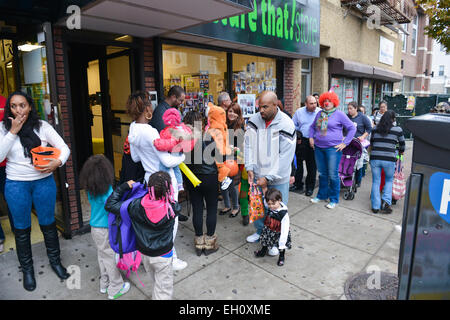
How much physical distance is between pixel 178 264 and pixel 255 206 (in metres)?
1.12

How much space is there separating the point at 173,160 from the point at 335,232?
104 inches

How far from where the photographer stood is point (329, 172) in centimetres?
530

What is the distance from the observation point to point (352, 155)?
18.6 ft

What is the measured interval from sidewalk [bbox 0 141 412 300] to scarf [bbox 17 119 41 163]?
53.4 inches

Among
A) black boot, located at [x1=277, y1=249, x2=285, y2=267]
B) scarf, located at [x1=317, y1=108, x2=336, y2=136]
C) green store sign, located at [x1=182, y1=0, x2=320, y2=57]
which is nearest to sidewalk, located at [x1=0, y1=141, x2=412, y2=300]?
black boot, located at [x1=277, y1=249, x2=285, y2=267]

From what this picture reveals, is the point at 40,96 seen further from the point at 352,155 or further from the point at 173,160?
the point at 352,155

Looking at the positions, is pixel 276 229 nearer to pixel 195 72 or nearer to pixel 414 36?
pixel 195 72

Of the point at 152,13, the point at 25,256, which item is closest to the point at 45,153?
the point at 25,256

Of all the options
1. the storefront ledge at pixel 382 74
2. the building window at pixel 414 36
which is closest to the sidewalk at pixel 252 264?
the storefront ledge at pixel 382 74

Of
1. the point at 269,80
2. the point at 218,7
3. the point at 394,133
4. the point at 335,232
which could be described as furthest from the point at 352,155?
the point at 218,7

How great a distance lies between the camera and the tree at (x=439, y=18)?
31.6ft

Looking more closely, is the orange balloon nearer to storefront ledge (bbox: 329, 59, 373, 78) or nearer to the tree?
storefront ledge (bbox: 329, 59, 373, 78)

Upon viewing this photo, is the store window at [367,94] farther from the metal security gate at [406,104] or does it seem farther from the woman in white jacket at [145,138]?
the woman in white jacket at [145,138]

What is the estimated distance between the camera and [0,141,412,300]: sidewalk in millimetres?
3057
